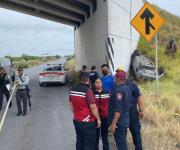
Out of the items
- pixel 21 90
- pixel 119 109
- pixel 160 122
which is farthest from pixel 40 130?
pixel 119 109

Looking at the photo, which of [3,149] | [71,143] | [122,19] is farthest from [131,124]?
[122,19]

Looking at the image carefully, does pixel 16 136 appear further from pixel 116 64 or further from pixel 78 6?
pixel 78 6

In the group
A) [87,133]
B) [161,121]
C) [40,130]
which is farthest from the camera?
[40,130]

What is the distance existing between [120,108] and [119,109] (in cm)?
3

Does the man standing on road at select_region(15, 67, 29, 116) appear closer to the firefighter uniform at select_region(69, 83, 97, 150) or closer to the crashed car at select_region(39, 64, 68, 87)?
the firefighter uniform at select_region(69, 83, 97, 150)

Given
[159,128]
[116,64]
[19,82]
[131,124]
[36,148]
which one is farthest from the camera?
[116,64]

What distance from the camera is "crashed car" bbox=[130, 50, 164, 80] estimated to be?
Answer: 23922 mm

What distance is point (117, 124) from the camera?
27.1 ft

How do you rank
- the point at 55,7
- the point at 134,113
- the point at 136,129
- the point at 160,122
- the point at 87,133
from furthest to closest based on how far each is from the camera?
the point at 55,7
the point at 160,122
the point at 136,129
the point at 134,113
the point at 87,133

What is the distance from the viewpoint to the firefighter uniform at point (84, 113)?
8266mm

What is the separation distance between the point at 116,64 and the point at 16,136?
10783mm

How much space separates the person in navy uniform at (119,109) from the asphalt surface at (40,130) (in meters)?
2.63

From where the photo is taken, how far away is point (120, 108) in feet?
26.5

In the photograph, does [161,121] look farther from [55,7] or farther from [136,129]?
[55,7]
